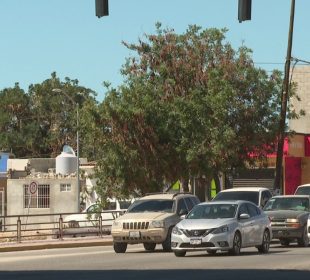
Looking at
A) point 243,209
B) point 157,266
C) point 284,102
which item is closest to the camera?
point 157,266

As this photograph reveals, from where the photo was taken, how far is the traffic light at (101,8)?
51.1ft

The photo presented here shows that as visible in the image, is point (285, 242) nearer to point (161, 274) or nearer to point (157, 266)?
point (157, 266)

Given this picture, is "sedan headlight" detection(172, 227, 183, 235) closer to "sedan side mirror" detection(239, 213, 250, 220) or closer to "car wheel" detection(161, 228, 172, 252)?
"sedan side mirror" detection(239, 213, 250, 220)

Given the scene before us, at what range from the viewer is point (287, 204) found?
32094 mm

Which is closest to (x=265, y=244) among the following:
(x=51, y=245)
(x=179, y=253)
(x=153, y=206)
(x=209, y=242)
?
(x=209, y=242)

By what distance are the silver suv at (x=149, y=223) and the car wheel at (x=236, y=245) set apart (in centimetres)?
288

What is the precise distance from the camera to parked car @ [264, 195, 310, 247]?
30.2 metres

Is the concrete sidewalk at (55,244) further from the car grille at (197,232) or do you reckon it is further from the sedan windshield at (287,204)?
the car grille at (197,232)

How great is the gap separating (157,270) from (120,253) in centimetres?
808

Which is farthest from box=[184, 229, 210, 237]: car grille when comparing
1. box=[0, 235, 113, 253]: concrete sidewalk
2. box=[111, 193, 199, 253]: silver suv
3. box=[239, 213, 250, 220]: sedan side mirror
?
box=[0, 235, 113, 253]: concrete sidewalk

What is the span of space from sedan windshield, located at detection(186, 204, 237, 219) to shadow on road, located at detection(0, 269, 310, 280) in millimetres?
5988

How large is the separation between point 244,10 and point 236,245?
1145 centimetres

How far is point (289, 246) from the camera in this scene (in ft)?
103

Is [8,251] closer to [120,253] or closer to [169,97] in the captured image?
[120,253]
